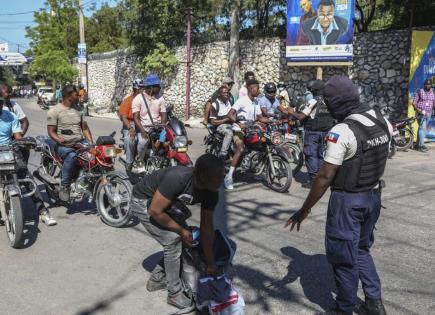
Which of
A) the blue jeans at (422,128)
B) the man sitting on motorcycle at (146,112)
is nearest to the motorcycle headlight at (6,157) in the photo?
the man sitting on motorcycle at (146,112)

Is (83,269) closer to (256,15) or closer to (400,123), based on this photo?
(400,123)

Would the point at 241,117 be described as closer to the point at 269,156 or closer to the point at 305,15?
the point at 269,156

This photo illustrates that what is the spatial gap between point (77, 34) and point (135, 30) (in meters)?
21.9

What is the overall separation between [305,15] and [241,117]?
897 cm

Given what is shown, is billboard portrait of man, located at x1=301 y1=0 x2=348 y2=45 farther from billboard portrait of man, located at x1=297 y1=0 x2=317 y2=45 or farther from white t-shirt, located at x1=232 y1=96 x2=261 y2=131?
white t-shirt, located at x1=232 y1=96 x2=261 y2=131

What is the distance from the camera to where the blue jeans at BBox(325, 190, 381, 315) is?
338 centimetres

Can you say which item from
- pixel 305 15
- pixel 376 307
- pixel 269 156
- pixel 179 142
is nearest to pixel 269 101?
pixel 269 156

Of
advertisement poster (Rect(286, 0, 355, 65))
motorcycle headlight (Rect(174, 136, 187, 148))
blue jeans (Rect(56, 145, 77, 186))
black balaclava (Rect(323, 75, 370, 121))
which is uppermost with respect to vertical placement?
advertisement poster (Rect(286, 0, 355, 65))

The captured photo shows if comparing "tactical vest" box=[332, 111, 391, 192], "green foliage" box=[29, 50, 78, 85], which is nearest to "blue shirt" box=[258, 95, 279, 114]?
"tactical vest" box=[332, 111, 391, 192]

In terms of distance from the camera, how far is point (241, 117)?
8.10 m

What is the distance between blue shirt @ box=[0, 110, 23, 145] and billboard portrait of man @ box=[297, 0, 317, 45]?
11736 mm

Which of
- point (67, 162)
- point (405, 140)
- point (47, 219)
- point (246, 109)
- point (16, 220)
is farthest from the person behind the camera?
point (405, 140)

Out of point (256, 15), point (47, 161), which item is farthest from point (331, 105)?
point (256, 15)

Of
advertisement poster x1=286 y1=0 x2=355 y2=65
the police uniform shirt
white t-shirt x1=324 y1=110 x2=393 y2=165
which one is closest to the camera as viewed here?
white t-shirt x1=324 y1=110 x2=393 y2=165
